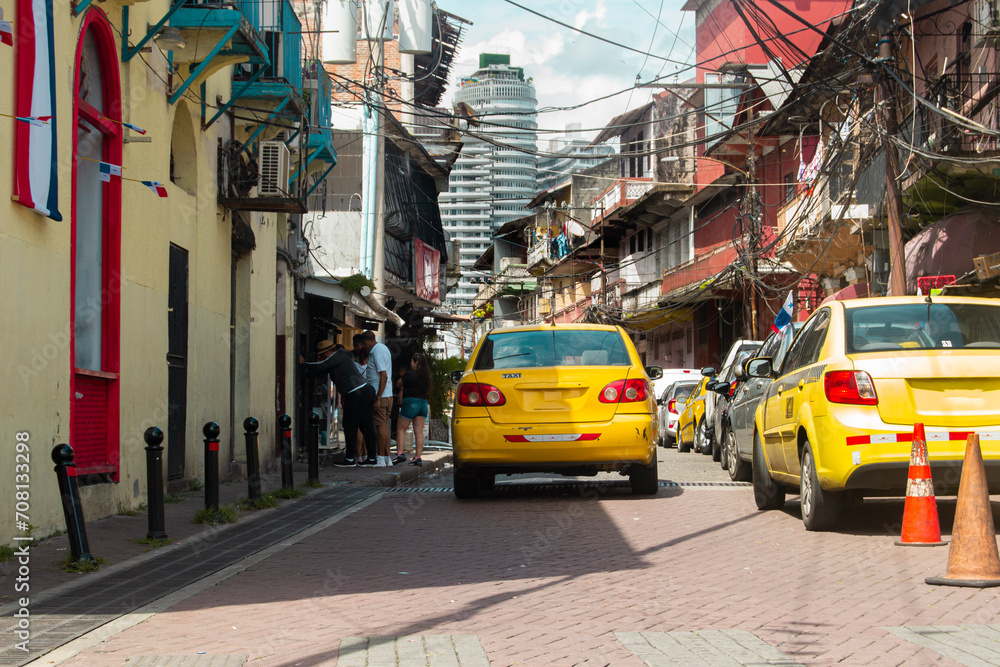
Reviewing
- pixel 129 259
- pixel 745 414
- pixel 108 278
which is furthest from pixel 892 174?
pixel 108 278

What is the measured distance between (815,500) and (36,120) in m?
6.34

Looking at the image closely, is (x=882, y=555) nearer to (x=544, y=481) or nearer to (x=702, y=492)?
(x=702, y=492)

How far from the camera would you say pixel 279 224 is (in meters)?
19.2

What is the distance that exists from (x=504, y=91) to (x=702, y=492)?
185549 millimetres

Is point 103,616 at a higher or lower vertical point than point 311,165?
lower

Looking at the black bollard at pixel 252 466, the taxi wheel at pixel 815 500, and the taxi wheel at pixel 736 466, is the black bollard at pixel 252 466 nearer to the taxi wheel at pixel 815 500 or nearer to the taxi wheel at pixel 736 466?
the taxi wheel at pixel 815 500

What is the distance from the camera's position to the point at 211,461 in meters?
9.09

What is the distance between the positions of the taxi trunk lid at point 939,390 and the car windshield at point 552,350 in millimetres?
3774

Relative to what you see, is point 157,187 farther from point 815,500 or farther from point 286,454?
point 815,500

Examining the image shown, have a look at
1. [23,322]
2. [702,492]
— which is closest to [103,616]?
[23,322]

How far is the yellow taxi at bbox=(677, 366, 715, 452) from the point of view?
20875mm

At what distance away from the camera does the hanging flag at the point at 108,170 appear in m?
9.59

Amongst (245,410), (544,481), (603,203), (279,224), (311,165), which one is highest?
(603,203)

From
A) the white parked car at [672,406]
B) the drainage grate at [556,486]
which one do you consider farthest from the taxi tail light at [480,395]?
the white parked car at [672,406]
